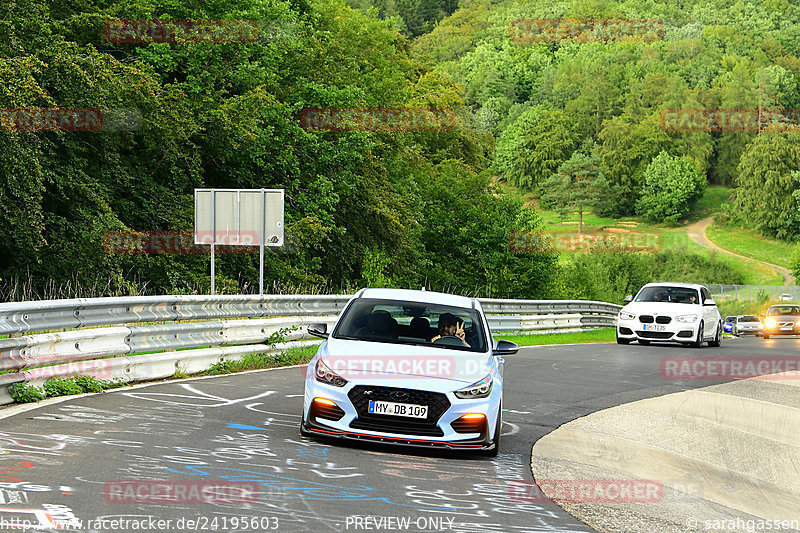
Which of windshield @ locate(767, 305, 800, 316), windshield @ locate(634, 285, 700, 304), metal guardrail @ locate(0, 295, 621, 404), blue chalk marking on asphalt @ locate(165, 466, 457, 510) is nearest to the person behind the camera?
blue chalk marking on asphalt @ locate(165, 466, 457, 510)

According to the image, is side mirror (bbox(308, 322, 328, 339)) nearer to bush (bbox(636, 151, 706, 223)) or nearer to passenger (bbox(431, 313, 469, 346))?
passenger (bbox(431, 313, 469, 346))

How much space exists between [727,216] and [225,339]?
5883 inches

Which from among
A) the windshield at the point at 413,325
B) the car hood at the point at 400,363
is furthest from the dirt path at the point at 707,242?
the car hood at the point at 400,363

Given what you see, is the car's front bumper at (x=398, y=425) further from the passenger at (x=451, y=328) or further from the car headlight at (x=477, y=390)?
the passenger at (x=451, y=328)

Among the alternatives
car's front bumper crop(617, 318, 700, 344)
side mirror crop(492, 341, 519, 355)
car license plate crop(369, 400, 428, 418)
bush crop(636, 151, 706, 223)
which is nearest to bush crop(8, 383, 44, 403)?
car license plate crop(369, 400, 428, 418)

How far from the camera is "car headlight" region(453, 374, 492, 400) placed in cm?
865

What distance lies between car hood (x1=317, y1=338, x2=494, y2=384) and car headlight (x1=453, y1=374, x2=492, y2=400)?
0.14 feet

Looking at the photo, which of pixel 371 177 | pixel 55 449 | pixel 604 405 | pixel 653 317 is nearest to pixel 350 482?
pixel 55 449

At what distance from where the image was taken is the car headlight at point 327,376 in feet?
28.3

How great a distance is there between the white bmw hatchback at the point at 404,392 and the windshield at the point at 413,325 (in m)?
0.02

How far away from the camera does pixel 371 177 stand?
4306 cm

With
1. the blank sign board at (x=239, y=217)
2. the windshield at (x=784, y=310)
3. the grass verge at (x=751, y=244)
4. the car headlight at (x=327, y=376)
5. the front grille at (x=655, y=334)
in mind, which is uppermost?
the blank sign board at (x=239, y=217)

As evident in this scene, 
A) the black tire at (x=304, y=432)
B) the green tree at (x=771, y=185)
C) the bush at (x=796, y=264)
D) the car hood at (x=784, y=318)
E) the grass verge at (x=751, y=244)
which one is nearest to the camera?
the black tire at (x=304, y=432)

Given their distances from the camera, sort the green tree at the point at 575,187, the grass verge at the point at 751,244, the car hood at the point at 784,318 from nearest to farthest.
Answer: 1. the car hood at the point at 784,318
2. the grass verge at the point at 751,244
3. the green tree at the point at 575,187
